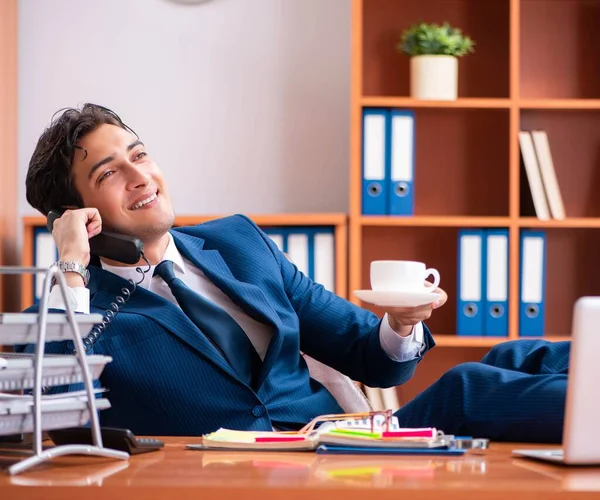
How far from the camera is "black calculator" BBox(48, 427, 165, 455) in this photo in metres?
1.07

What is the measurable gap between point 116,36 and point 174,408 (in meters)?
2.11

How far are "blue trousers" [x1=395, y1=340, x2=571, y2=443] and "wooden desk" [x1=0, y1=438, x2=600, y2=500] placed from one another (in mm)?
145

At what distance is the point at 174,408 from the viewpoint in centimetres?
170

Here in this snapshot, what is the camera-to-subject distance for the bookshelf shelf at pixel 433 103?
3121mm

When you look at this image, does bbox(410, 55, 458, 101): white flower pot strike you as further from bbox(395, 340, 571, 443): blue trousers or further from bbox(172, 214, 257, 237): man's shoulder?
bbox(395, 340, 571, 443): blue trousers

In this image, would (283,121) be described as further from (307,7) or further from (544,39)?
(544,39)

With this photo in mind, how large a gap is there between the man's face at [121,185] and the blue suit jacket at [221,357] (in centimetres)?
9

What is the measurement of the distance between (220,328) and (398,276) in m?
0.65

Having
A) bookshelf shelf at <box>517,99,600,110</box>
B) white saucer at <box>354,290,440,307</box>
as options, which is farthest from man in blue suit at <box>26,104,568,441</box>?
bookshelf shelf at <box>517,99,600,110</box>

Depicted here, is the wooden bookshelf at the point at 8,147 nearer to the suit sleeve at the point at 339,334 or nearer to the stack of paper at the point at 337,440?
the suit sleeve at the point at 339,334

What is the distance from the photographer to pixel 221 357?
1.72 m

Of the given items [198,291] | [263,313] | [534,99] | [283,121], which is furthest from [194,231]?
[534,99]

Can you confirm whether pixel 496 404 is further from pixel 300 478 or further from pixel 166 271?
pixel 166 271

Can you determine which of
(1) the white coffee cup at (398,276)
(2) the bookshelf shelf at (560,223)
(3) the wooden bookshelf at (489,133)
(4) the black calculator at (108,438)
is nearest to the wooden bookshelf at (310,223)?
(3) the wooden bookshelf at (489,133)
